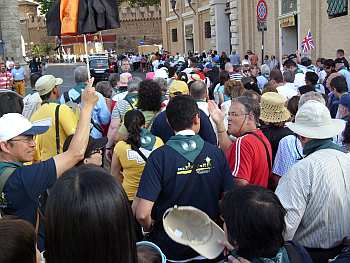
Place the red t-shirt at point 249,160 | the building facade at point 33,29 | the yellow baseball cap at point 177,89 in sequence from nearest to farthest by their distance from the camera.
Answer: the red t-shirt at point 249,160 < the yellow baseball cap at point 177,89 < the building facade at point 33,29

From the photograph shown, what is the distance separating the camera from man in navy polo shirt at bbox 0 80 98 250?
281 centimetres

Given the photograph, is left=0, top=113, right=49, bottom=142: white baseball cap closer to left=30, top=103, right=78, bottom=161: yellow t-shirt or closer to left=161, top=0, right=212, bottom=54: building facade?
left=30, top=103, right=78, bottom=161: yellow t-shirt

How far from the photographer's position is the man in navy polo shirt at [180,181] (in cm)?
331

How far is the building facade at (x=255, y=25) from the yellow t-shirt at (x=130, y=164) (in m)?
9.73

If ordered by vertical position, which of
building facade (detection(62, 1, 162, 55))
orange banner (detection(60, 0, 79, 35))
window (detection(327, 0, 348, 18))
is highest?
Answer: building facade (detection(62, 1, 162, 55))

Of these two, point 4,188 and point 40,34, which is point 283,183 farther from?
point 40,34

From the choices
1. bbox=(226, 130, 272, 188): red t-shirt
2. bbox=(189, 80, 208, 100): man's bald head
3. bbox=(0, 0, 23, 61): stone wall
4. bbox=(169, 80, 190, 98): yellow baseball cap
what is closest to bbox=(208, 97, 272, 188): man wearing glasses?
bbox=(226, 130, 272, 188): red t-shirt

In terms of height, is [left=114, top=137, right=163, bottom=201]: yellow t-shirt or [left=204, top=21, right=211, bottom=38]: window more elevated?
[left=204, top=21, right=211, bottom=38]: window

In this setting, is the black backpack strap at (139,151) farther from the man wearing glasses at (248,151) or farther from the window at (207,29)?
the window at (207,29)

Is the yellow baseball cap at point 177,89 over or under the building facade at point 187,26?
under

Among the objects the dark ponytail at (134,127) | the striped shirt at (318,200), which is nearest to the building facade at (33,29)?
the dark ponytail at (134,127)

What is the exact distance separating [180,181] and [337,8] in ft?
53.5

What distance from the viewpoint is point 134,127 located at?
173 inches

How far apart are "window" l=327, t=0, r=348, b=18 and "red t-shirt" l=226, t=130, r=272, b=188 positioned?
15050 mm
